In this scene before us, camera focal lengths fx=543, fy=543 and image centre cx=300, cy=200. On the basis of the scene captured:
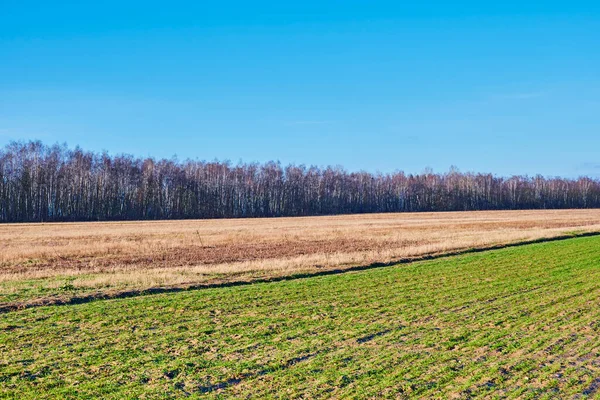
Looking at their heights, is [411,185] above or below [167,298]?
above

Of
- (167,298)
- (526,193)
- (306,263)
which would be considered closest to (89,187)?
(306,263)

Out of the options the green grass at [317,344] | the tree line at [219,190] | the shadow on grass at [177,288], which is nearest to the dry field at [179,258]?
A: the shadow on grass at [177,288]

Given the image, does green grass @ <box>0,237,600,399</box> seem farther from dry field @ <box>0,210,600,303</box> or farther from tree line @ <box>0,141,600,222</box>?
tree line @ <box>0,141,600,222</box>

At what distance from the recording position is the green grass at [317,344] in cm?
875

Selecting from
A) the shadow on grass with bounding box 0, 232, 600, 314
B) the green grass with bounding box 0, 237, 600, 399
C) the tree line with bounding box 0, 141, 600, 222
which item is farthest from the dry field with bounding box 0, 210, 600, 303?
the tree line with bounding box 0, 141, 600, 222

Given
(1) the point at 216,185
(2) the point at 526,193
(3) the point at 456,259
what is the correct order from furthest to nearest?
(2) the point at 526,193 → (1) the point at 216,185 → (3) the point at 456,259

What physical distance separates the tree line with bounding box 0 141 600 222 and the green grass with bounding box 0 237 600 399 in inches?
3068

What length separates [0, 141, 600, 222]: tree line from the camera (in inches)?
3563

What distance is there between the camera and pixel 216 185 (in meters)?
118

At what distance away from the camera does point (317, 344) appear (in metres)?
11.2

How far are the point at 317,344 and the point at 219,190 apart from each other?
352 feet

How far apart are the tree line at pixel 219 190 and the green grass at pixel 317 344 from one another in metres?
77.9

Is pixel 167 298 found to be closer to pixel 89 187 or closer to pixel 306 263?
pixel 306 263

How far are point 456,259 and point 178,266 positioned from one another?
13.7m
